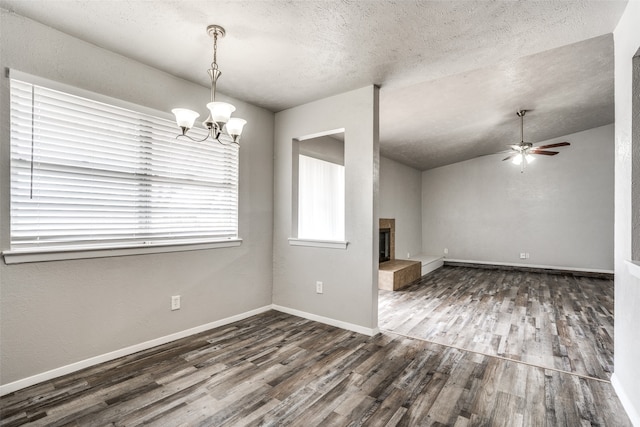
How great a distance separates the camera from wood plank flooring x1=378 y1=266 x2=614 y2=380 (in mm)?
2756

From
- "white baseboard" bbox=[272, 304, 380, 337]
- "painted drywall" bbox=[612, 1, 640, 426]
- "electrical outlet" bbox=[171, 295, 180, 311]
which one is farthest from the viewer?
"white baseboard" bbox=[272, 304, 380, 337]

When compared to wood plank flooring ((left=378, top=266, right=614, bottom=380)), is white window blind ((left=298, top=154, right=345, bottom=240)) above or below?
above

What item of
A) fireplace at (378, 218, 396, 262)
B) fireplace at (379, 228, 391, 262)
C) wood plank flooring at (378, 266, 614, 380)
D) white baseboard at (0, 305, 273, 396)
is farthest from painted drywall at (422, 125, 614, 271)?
white baseboard at (0, 305, 273, 396)

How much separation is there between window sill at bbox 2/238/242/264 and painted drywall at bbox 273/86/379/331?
3.30ft

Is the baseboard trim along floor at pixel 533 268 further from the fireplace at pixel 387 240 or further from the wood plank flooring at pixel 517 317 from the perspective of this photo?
the fireplace at pixel 387 240

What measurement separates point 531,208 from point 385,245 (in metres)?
3.63

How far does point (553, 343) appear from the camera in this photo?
2971 millimetres

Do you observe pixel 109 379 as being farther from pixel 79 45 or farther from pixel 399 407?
pixel 79 45

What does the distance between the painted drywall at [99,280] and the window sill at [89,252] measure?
5cm

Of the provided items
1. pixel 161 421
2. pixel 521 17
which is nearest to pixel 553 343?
pixel 521 17

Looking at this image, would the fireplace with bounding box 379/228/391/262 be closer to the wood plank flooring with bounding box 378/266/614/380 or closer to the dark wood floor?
the wood plank flooring with bounding box 378/266/614/380

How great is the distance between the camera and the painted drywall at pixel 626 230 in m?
1.81

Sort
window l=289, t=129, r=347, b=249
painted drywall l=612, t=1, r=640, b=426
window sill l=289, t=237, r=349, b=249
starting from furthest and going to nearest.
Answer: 1. window l=289, t=129, r=347, b=249
2. window sill l=289, t=237, r=349, b=249
3. painted drywall l=612, t=1, r=640, b=426

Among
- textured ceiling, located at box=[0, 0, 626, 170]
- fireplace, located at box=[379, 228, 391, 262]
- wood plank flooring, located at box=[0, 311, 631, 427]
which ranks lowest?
wood plank flooring, located at box=[0, 311, 631, 427]
